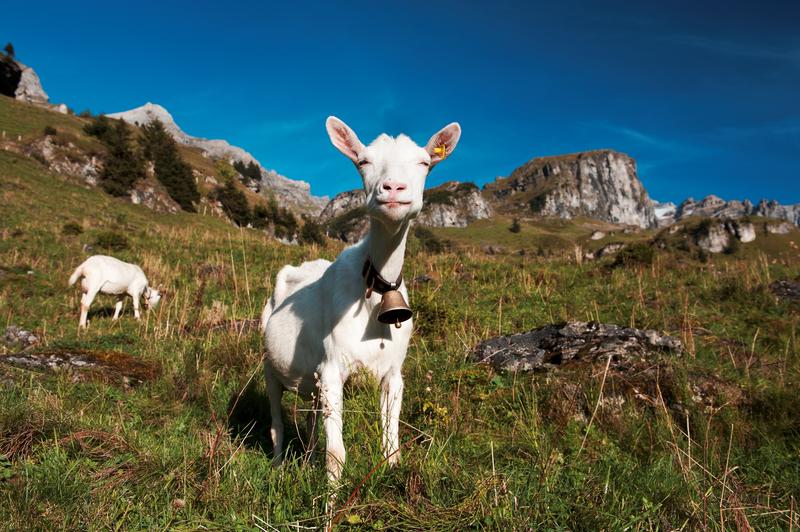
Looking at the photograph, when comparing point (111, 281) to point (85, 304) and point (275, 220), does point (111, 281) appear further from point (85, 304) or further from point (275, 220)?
point (275, 220)

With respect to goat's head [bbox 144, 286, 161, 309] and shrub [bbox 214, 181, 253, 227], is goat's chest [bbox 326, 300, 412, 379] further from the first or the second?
shrub [bbox 214, 181, 253, 227]

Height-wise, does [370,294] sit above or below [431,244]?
below

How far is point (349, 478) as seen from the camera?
2701 millimetres

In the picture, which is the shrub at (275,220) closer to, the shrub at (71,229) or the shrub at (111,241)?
the shrub at (71,229)

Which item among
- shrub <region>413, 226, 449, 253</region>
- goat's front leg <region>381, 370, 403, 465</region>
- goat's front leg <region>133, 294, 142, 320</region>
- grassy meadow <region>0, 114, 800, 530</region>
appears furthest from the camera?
shrub <region>413, 226, 449, 253</region>

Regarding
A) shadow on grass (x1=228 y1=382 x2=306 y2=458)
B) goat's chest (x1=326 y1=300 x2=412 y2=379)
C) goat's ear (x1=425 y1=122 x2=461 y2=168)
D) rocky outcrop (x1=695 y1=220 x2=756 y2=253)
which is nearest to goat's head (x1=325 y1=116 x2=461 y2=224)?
goat's ear (x1=425 y1=122 x2=461 y2=168)

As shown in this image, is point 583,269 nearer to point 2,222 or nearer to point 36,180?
point 2,222

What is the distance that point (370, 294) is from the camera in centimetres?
337

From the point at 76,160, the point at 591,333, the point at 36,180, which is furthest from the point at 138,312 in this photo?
the point at 76,160

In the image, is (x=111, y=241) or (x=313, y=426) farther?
(x=111, y=241)

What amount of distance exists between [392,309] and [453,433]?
0.94 m

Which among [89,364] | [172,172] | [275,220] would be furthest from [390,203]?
[275,220]

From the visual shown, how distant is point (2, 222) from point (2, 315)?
1015cm

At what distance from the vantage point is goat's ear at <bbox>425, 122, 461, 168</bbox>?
3586 millimetres
